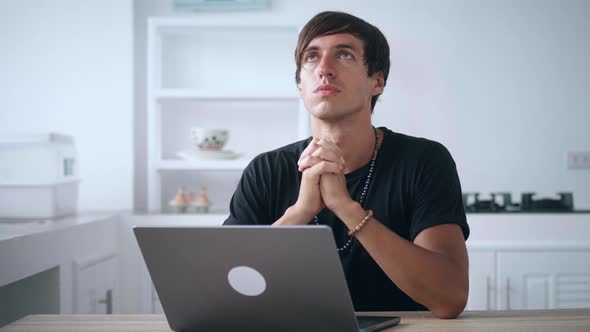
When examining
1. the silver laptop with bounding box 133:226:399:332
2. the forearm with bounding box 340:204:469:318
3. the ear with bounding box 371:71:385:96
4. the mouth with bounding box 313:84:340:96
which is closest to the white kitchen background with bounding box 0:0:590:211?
the ear with bounding box 371:71:385:96

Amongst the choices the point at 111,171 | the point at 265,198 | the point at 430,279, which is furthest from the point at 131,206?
the point at 430,279

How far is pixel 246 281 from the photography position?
96 centimetres

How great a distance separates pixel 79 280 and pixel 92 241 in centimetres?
18

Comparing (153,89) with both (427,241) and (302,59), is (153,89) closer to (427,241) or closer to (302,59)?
(302,59)

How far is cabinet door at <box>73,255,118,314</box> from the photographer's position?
231cm

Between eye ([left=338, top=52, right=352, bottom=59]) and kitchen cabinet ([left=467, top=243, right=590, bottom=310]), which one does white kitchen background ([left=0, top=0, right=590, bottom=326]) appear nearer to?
kitchen cabinet ([left=467, top=243, right=590, bottom=310])

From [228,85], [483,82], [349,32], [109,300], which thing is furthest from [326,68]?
[483,82]

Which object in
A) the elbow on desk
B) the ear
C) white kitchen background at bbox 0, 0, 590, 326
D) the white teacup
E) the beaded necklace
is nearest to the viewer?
the elbow on desk

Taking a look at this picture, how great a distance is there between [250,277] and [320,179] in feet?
1.52

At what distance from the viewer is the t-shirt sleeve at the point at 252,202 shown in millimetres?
1568

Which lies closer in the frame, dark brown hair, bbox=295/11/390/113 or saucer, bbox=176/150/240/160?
dark brown hair, bbox=295/11/390/113

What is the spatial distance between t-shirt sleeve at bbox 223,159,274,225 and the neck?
169mm

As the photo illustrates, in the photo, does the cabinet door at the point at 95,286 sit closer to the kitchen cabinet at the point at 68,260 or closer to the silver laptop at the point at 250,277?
the kitchen cabinet at the point at 68,260

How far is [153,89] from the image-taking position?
2867 mm
